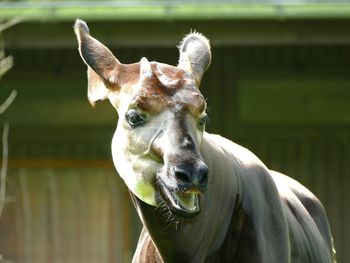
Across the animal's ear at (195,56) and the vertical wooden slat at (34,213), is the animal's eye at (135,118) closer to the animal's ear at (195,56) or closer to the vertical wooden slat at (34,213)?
the animal's ear at (195,56)

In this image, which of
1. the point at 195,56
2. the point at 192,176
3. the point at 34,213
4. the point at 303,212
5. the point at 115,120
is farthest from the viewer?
the point at 34,213

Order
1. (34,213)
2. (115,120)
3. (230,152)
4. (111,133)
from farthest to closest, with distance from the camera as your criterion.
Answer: (34,213) < (111,133) < (115,120) < (230,152)

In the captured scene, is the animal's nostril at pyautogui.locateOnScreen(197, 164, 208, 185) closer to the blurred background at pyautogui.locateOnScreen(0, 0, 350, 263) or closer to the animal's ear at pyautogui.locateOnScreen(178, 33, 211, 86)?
the animal's ear at pyautogui.locateOnScreen(178, 33, 211, 86)

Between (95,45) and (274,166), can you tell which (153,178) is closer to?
(95,45)

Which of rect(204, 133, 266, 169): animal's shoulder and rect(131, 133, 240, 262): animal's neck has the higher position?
rect(204, 133, 266, 169): animal's shoulder

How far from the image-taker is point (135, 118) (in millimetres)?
5262

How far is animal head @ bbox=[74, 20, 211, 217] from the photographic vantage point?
5.02 meters

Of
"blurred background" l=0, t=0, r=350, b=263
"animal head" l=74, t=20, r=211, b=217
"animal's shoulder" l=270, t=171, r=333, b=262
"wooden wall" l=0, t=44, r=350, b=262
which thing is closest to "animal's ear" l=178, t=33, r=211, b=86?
"animal head" l=74, t=20, r=211, b=217

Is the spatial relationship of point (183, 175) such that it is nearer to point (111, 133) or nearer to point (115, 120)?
point (115, 120)

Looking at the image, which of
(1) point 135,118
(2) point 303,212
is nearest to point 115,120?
(2) point 303,212

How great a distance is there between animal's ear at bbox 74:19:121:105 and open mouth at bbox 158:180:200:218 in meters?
0.66

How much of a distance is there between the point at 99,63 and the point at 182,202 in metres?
0.87

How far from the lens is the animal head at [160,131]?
197 inches

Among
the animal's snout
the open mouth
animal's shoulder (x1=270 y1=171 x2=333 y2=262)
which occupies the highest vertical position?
the animal's snout
